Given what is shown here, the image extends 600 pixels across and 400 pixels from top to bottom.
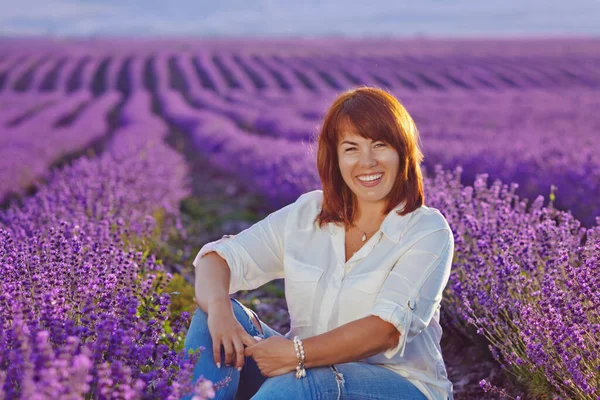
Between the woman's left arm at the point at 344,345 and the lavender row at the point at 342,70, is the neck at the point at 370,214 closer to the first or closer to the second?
the woman's left arm at the point at 344,345

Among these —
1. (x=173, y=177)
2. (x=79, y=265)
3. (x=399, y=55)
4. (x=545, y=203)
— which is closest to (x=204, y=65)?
(x=399, y=55)

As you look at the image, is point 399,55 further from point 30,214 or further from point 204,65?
point 30,214

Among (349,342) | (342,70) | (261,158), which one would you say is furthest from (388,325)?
(342,70)

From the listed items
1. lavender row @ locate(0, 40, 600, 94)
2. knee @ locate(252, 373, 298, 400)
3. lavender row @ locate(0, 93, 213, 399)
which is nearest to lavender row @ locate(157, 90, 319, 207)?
lavender row @ locate(0, 93, 213, 399)

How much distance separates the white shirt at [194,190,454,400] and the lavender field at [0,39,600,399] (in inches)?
7.9

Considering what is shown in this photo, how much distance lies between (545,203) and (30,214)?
3714 mm

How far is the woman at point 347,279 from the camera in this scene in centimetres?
195

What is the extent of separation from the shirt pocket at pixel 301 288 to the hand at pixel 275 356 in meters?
0.25

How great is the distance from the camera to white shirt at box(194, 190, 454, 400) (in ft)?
6.58

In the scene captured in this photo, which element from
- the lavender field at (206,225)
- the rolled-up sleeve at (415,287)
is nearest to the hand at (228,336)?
the lavender field at (206,225)

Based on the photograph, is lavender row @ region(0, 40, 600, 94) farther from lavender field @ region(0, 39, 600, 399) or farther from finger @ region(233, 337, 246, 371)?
finger @ region(233, 337, 246, 371)

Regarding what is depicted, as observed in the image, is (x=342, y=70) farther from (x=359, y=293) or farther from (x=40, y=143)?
(x=359, y=293)

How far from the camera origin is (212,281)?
88.9 inches

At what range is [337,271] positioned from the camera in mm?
2209
